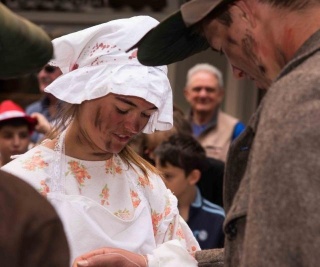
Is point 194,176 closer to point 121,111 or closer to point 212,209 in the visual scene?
point 212,209

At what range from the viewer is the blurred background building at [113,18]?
10273mm

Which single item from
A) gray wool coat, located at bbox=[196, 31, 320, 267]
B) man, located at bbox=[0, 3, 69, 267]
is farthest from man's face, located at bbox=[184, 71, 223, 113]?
man, located at bbox=[0, 3, 69, 267]

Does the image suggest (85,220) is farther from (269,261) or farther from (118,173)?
(269,261)

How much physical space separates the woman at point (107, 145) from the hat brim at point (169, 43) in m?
0.81

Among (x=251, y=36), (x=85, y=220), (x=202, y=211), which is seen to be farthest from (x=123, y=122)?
(x=202, y=211)

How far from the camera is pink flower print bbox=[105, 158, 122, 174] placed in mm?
3797

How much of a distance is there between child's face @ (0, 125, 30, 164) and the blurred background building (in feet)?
11.6

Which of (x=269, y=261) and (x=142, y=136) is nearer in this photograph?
(x=269, y=261)

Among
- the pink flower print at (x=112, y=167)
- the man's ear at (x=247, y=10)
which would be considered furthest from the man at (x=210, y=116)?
the man's ear at (x=247, y=10)

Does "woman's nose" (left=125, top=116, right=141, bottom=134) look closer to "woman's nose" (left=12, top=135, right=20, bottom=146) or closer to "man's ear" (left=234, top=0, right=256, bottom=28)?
"man's ear" (left=234, top=0, right=256, bottom=28)

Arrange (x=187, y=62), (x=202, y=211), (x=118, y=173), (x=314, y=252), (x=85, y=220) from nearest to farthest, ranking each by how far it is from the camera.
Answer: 1. (x=314, y=252)
2. (x=85, y=220)
3. (x=118, y=173)
4. (x=202, y=211)
5. (x=187, y=62)

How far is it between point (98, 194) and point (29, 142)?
3254mm

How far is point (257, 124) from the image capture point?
7.84 feet

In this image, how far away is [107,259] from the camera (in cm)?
330
